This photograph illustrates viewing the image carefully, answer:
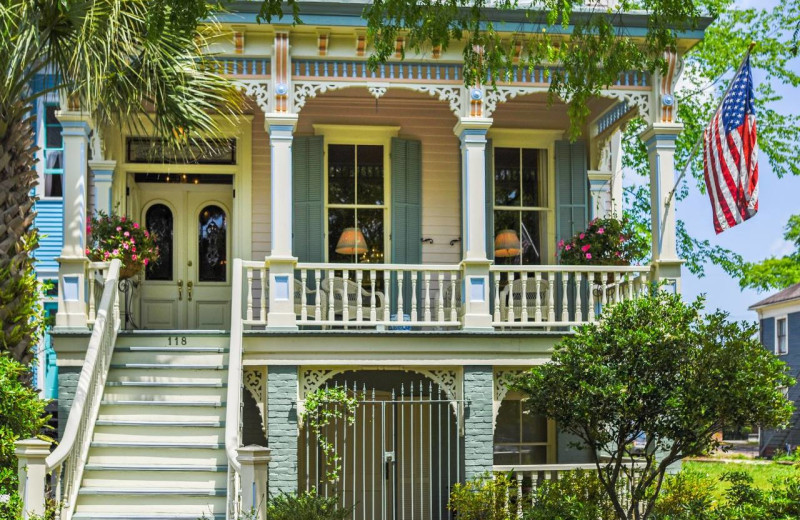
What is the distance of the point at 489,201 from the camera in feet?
50.6

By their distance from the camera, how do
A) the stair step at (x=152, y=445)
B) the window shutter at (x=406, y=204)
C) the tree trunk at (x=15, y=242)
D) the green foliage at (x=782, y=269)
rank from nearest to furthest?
the tree trunk at (x=15, y=242), the stair step at (x=152, y=445), the window shutter at (x=406, y=204), the green foliage at (x=782, y=269)

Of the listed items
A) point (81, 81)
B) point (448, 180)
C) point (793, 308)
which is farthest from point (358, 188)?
point (793, 308)

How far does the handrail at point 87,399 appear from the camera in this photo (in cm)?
1018

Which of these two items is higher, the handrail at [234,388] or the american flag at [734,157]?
the american flag at [734,157]

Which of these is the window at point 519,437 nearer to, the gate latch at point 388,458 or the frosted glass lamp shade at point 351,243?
the gate latch at point 388,458

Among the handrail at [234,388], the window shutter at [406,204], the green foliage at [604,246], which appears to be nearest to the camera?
the handrail at [234,388]

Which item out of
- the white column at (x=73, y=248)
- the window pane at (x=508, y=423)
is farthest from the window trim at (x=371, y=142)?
the white column at (x=73, y=248)

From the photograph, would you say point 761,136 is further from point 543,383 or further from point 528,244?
point 543,383

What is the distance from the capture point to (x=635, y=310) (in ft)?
36.6

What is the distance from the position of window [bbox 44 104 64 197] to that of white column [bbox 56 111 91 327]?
3829mm

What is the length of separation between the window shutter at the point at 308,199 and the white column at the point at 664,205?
4.46 meters

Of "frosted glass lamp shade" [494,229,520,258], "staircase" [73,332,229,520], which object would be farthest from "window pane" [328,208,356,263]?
"staircase" [73,332,229,520]

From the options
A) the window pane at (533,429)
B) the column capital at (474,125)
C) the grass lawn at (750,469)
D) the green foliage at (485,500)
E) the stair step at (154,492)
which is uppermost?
the column capital at (474,125)

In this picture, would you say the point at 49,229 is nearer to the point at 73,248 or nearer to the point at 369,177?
the point at 73,248
